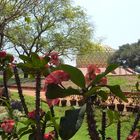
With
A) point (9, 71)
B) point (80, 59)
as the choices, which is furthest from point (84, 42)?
point (9, 71)

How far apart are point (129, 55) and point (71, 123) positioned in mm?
41268

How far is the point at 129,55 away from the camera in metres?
42.0

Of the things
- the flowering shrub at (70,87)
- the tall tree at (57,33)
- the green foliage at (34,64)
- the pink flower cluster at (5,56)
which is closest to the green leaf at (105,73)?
the flowering shrub at (70,87)

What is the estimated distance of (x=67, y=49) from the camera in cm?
3325

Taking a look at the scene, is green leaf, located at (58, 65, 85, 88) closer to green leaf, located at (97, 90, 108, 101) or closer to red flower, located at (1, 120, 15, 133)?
green leaf, located at (97, 90, 108, 101)

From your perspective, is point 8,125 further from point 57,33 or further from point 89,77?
point 57,33

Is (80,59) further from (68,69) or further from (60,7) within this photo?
(68,69)

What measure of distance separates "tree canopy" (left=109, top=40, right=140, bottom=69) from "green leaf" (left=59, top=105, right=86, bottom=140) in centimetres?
3957

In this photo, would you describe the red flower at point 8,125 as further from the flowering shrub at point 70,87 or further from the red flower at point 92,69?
the red flower at point 92,69

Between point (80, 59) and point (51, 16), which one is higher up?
point (51, 16)

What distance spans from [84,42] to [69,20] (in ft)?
6.68

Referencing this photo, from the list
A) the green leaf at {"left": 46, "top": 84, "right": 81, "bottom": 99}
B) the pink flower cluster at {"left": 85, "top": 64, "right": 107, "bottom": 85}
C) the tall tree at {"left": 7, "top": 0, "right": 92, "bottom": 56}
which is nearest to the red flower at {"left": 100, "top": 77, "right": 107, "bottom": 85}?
the pink flower cluster at {"left": 85, "top": 64, "right": 107, "bottom": 85}

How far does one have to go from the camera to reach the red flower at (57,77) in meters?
1.17

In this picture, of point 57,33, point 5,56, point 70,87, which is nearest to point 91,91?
A: point 70,87
